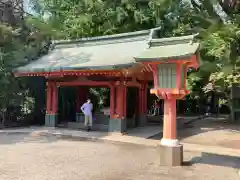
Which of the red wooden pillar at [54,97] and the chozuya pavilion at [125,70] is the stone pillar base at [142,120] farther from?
the red wooden pillar at [54,97]

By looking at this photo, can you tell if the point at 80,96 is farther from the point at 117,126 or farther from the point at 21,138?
the point at 21,138

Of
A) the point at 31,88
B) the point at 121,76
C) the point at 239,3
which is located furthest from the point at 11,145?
the point at 239,3

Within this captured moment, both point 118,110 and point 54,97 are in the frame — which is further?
point 54,97

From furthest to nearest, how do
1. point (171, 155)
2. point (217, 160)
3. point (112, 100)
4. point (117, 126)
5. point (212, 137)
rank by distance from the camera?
point (112, 100)
point (117, 126)
point (212, 137)
point (217, 160)
point (171, 155)

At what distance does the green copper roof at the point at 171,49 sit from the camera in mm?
7953

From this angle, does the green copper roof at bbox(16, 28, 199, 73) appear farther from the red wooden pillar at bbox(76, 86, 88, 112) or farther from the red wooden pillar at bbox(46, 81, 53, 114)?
the red wooden pillar at bbox(76, 86, 88, 112)

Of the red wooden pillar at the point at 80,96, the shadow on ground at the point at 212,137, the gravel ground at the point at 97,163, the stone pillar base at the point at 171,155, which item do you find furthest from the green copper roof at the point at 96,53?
the shadow on ground at the point at 212,137

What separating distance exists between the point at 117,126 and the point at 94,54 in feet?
13.0

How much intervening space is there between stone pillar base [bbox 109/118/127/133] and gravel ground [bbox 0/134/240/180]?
2402 millimetres

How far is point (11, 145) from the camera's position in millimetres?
10898

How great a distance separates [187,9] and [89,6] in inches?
249

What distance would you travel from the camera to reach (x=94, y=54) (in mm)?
15359


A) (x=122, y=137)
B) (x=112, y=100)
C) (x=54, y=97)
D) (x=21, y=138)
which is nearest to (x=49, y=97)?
(x=54, y=97)

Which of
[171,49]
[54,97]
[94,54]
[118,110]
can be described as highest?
[94,54]
